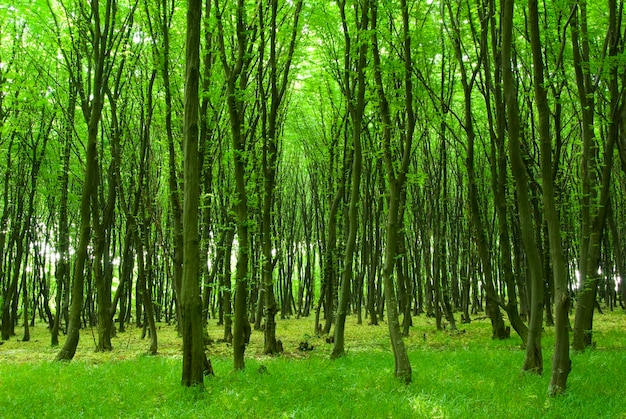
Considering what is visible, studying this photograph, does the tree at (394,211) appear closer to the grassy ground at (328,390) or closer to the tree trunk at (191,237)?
the grassy ground at (328,390)

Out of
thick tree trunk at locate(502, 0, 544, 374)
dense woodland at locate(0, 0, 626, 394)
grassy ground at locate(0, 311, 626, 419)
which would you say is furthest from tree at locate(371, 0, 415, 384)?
thick tree trunk at locate(502, 0, 544, 374)

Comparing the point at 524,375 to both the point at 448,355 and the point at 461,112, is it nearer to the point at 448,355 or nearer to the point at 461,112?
the point at 448,355

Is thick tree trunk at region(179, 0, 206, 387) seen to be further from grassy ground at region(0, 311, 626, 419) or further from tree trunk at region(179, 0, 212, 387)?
grassy ground at region(0, 311, 626, 419)

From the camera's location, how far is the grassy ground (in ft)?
17.6

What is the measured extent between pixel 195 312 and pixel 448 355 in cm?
567

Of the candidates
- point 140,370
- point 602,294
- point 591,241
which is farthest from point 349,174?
point 602,294

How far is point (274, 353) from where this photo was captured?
1067 centimetres

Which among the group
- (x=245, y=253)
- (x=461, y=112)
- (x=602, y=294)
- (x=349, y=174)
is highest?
(x=461, y=112)

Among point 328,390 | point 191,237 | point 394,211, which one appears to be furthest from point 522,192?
point 191,237

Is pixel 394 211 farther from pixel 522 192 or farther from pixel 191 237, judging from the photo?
pixel 191 237

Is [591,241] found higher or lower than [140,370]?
Answer: higher

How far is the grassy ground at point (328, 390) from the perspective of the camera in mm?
5355

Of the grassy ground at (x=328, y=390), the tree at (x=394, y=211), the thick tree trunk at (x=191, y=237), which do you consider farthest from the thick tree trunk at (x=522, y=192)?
the thick tree trunk at (x=191, y=237)

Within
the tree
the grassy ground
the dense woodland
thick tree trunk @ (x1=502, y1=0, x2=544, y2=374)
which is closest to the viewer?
the grassy ground
